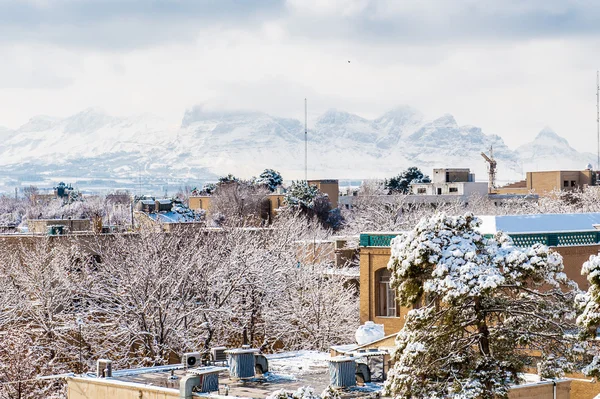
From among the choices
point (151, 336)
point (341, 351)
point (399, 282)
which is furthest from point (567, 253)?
point (151, 336)

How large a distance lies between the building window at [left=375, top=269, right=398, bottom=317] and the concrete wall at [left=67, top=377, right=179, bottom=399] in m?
12.1

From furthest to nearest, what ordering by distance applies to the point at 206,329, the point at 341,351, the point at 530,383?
the point at 206,329, the point at 341,351, the point at 530,383

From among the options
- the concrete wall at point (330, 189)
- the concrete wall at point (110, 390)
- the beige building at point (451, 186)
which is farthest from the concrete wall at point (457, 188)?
the concrete wall at point (110, 390)

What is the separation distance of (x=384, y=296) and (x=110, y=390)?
1246 cm

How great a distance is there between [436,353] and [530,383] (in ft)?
10.1

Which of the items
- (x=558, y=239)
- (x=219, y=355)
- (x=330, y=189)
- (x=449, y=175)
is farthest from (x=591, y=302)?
(x=449, y=175)

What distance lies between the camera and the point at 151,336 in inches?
1387

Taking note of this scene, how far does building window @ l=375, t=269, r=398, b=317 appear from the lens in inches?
1230

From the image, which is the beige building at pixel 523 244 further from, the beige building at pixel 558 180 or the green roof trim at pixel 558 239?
the beige building at pixel 558 180

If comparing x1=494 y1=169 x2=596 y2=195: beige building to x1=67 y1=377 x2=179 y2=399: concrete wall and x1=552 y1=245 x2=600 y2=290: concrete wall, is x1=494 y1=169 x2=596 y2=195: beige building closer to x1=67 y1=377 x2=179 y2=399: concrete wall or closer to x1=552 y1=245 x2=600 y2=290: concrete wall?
x1=552 y1=245 x2=600 y2=290: concrete wall

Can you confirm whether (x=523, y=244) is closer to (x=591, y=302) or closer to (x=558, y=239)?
(x=558, y=239)

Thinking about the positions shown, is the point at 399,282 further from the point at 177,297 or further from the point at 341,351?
the point at 177,297

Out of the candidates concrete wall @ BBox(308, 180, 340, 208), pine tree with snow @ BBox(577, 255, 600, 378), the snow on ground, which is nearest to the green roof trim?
the snow on ground

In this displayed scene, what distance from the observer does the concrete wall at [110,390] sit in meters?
19.8
